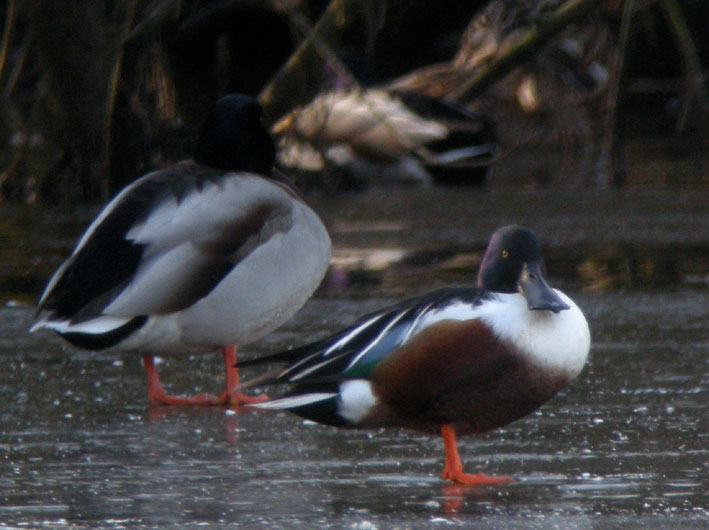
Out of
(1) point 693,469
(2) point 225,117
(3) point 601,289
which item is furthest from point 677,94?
(1) point 693,469

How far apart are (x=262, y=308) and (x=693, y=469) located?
6.61 feet

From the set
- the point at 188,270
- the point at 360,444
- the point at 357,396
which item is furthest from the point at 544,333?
the point at 188,270

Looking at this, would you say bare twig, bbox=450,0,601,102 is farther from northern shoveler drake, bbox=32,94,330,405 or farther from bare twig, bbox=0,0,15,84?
northern shoveler drake, bbox=32,94,330,405

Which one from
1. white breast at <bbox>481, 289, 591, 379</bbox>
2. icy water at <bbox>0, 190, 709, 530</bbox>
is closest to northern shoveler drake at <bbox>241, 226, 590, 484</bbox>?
white breast at <bbox>481, 289, 591, 379</bbox>

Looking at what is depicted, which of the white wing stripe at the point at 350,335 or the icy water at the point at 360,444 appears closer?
the icy water at the point at 360,444

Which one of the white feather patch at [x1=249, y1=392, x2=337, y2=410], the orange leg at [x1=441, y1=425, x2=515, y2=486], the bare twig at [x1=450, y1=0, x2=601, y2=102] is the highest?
the bare twig at [x1=450, y1=0, x2=601, y2=102]

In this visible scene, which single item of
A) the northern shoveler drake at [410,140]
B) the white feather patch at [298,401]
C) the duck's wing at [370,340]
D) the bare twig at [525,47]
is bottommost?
the white feather patch at [298,401]

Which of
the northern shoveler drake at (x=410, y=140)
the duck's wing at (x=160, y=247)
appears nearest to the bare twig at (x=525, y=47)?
the northern shoveler drake at (x=410, y=140)

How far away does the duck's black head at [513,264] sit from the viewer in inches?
175

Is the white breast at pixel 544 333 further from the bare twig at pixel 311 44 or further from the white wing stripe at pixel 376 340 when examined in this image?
the bare twig at pixel 311 44

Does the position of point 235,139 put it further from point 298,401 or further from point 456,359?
point 456,359

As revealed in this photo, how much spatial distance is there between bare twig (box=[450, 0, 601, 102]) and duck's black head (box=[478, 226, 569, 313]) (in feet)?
27.1

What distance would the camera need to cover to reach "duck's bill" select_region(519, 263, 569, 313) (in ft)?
13.9

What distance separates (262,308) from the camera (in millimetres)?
5867
